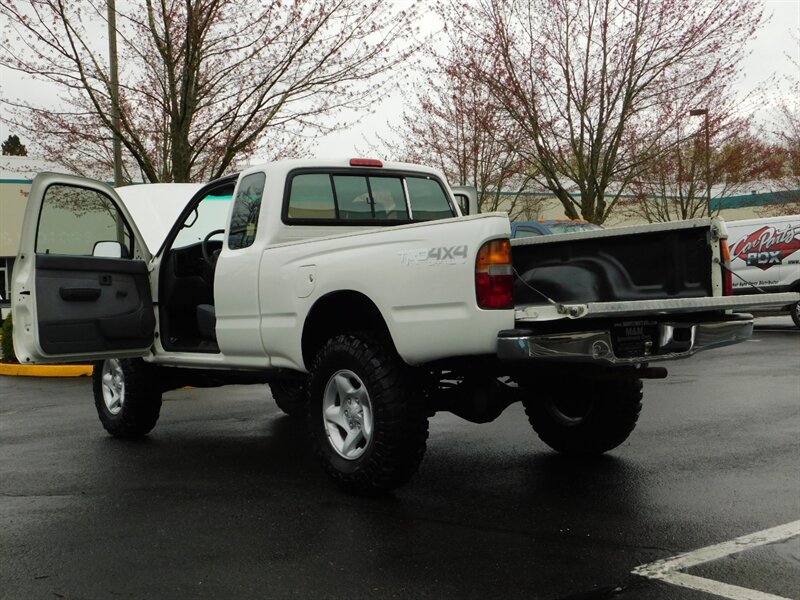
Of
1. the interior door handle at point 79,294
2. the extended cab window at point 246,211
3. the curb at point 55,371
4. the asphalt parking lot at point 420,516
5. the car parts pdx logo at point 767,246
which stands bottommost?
the curb at point 55,371

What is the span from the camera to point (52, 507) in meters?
5.30

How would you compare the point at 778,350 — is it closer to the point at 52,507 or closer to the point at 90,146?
the point at 52,507

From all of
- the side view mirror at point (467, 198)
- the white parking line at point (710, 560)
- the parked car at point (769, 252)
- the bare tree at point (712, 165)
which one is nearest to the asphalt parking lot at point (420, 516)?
the white parking line at point (710, 560)

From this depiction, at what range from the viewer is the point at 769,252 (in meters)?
18.5

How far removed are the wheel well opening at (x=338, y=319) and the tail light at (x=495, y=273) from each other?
936 millimetres

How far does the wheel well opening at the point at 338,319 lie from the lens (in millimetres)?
5594

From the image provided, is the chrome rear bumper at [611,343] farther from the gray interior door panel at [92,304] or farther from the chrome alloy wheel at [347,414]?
the gray interior door panel at [92,304]

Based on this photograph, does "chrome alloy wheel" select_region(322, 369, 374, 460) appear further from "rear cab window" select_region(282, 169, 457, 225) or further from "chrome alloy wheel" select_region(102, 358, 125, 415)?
"chrome alloy wheel" select_region(102, 358, 125, 415)

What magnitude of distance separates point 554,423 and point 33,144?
1669cm

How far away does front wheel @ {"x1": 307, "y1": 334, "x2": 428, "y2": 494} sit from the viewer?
17.1 feet

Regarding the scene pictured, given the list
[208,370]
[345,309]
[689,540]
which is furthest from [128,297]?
[689,540]

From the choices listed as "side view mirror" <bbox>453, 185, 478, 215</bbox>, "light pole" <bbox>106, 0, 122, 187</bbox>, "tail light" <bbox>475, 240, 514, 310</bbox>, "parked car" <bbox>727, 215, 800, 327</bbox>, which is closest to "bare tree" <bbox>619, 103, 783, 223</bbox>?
"parked car" <bbox>727, 215, 800, 327</bbox>

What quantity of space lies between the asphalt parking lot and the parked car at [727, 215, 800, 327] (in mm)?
10772

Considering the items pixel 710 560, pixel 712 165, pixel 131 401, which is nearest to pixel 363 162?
pixel 131 401
